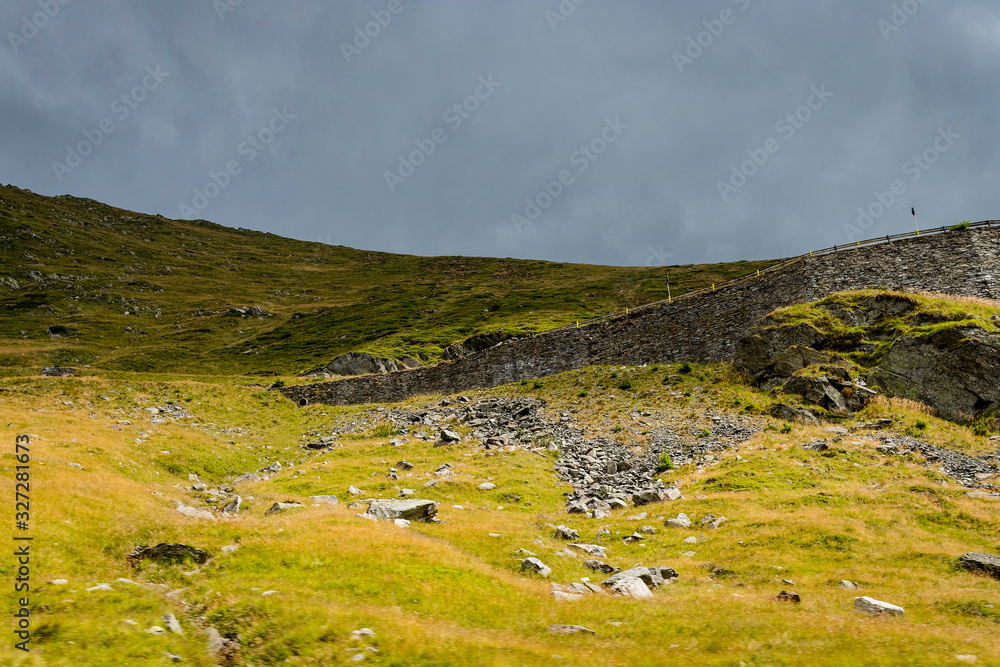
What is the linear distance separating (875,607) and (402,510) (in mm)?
13729

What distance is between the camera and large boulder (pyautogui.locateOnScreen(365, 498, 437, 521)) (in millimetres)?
17453

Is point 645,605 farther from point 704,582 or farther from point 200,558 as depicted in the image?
point 200,558

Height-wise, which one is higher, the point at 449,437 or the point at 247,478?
the point at 449,437

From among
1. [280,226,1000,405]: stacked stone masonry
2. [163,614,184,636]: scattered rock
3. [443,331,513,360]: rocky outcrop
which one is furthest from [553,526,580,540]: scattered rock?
[443,331,513,360]: rocky outcrop

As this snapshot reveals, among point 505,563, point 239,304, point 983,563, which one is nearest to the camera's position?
point 983,563

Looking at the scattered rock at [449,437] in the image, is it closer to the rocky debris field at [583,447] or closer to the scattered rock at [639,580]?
the rocky debris field at [583,447]

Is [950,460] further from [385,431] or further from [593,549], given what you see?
[385,431]

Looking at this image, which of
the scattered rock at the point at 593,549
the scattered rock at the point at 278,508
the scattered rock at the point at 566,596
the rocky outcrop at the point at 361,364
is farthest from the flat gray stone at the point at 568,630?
the rocky outcrop at the point at 361,364

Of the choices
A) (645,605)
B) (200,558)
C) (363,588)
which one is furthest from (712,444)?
(200,558)

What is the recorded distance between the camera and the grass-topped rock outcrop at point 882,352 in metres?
27.9

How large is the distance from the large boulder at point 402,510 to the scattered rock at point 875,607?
42.1ft

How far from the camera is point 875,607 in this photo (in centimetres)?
1009

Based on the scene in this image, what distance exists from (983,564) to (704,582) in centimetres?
704

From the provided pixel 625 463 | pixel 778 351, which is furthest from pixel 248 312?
pixel 778 351
